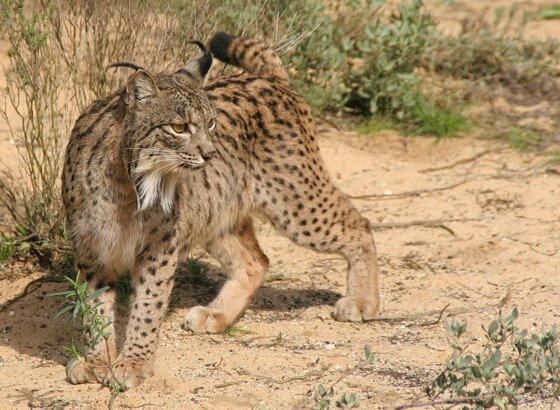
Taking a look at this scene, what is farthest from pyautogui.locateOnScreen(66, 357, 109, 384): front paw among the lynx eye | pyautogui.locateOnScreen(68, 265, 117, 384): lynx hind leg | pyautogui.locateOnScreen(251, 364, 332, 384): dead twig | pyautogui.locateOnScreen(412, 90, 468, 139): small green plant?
pyautogui.locateOnScreen(412, 90, 468, 139): small green plant

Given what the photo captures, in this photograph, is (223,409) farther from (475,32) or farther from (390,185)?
(475,32)

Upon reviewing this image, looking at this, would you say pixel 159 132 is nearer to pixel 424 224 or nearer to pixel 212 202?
pixel 212 202

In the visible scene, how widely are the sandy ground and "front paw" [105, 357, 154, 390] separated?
0.15ft

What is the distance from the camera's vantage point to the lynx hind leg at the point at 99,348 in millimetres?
5031

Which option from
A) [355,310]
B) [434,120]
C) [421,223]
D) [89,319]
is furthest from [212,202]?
[434,120]

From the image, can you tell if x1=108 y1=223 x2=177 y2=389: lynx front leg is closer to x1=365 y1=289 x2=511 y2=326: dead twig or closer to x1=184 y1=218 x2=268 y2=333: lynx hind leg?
x1=184 y1=218 x2=268 y2=333: lynx hind leg

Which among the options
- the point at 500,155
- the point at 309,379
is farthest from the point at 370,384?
the point at 500,155

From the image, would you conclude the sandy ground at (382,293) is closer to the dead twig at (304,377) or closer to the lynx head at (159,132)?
the dead twig at (304,377)

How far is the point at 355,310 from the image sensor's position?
611 cm

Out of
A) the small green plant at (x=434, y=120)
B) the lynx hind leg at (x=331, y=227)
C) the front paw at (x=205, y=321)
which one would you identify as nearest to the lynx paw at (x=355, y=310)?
the lynx hind leg at (x=331, y=227)

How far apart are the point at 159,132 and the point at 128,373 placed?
1.14m

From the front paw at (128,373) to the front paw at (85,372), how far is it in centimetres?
7

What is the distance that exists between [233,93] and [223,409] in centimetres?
191

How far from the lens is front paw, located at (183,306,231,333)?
5934 mm
